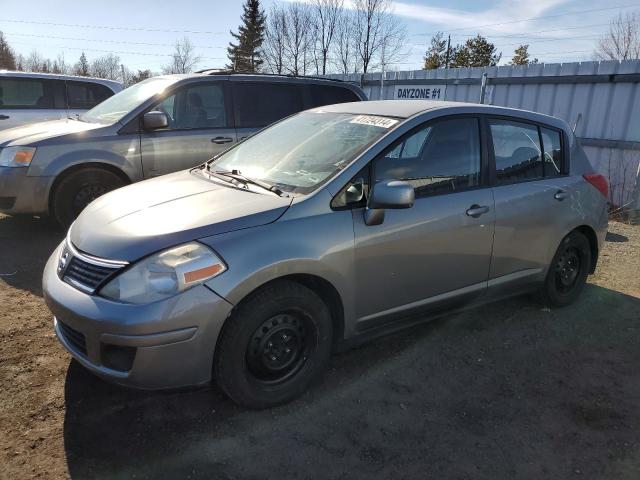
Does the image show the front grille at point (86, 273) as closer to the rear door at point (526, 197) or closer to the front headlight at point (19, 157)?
the rear door at point (526, 197)

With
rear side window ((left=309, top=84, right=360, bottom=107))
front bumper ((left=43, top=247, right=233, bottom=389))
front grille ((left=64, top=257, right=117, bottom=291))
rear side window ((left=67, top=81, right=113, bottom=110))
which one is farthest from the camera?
rear side window ((left=67, top=81, right=113, bottom=110))

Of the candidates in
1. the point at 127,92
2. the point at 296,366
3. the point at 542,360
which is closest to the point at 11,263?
the point at 127,92

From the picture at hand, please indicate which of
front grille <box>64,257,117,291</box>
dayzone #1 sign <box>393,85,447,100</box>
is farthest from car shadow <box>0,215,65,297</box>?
dayzone #1 sign <box>393,85,447,100</box>

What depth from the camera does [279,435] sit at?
265 cm

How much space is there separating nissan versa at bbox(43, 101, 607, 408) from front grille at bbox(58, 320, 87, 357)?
0.01 m

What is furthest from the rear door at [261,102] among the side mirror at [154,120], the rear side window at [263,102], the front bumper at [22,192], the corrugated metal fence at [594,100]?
the corrugated metal fence at [594,100]

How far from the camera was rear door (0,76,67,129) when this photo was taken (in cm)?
855

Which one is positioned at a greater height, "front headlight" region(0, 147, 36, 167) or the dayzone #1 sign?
the dayzone #1 sign

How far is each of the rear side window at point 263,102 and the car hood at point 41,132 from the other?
169cm

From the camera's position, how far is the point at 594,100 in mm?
9180

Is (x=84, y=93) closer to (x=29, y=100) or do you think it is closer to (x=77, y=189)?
(x=29, y=100)

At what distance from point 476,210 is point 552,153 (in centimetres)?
124

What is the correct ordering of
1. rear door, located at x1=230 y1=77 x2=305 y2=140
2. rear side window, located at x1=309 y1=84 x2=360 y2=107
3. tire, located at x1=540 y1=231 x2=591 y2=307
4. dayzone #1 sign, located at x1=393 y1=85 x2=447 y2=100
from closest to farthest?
tire, located at x1=540 y1=231 x2=591 y2=307, rear door, located at x1=230 y1=77 x2=305 y2=140, rear side window, located at x1=309 y1=84 x2=360 y2=107, dayzone #1 sign, located at x1=393 y1=85 x2=447 y2=100

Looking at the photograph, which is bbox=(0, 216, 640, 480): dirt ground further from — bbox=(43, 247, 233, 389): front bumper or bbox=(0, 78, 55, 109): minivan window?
bbox=(0, 78, 55, 109): minivan window
